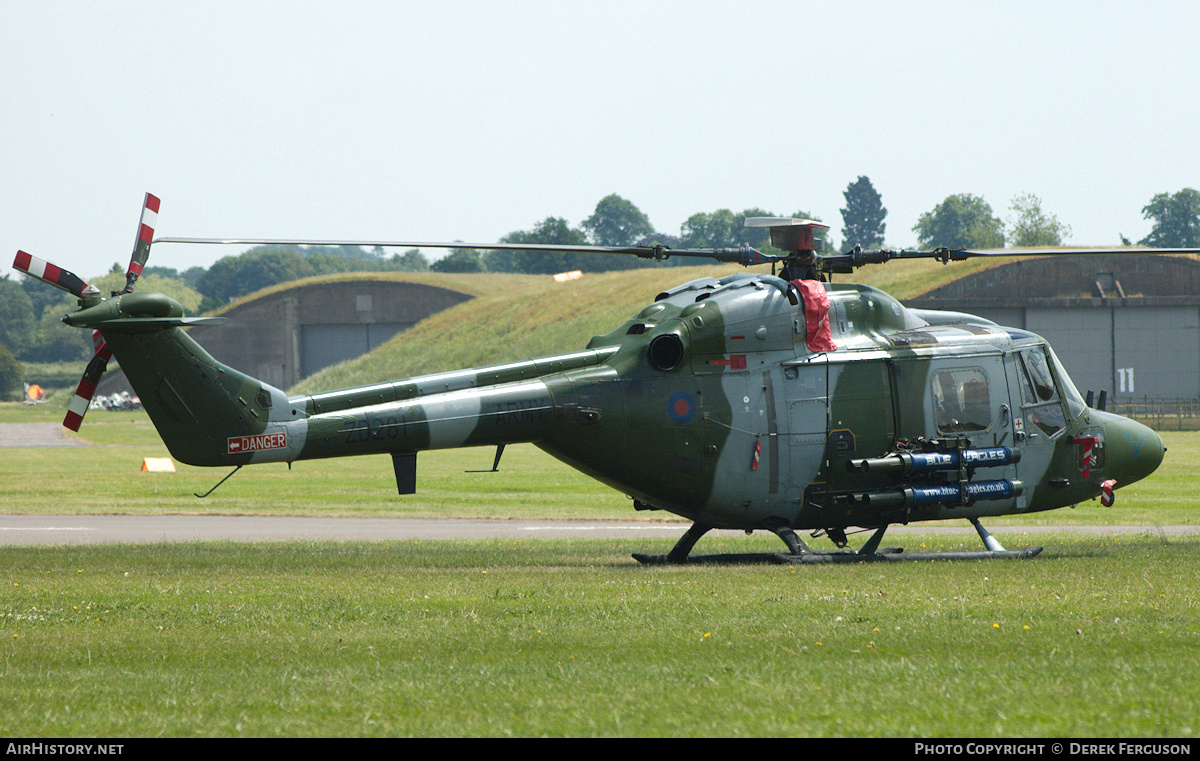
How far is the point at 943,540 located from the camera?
66.7 ft

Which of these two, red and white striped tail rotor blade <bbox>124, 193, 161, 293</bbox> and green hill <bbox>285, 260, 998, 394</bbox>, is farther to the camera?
green hill <bbox>285, 260, 998, 394</bbox>

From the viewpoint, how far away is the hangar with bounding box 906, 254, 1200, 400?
78.0 m

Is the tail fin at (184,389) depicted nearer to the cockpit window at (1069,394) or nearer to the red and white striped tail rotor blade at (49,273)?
the red and white striped tail rotor blade at (49,273)

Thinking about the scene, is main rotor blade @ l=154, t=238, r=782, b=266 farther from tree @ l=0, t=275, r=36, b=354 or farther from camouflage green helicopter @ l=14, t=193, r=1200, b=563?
tree @ l=0, t=275, r=36, b=354

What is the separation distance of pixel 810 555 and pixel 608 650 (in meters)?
7.20

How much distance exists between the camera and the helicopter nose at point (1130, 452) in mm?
18469

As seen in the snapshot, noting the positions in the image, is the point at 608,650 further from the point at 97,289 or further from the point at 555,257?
the point at 555,257

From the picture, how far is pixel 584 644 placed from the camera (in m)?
10.1

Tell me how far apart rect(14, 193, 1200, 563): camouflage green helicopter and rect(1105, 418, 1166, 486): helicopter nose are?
1.67 metres

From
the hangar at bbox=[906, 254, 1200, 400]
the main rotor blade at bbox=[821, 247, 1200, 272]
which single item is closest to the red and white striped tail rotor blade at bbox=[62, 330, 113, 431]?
the main rotor blade at bbox=[821, 247, 1200, 272]

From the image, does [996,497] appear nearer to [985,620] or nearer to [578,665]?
[985,620]

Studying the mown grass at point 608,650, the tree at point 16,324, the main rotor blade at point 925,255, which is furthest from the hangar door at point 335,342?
the main rotor blade at point 925,255

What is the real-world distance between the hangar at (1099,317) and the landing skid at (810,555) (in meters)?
63.1

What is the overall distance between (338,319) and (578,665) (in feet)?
373
